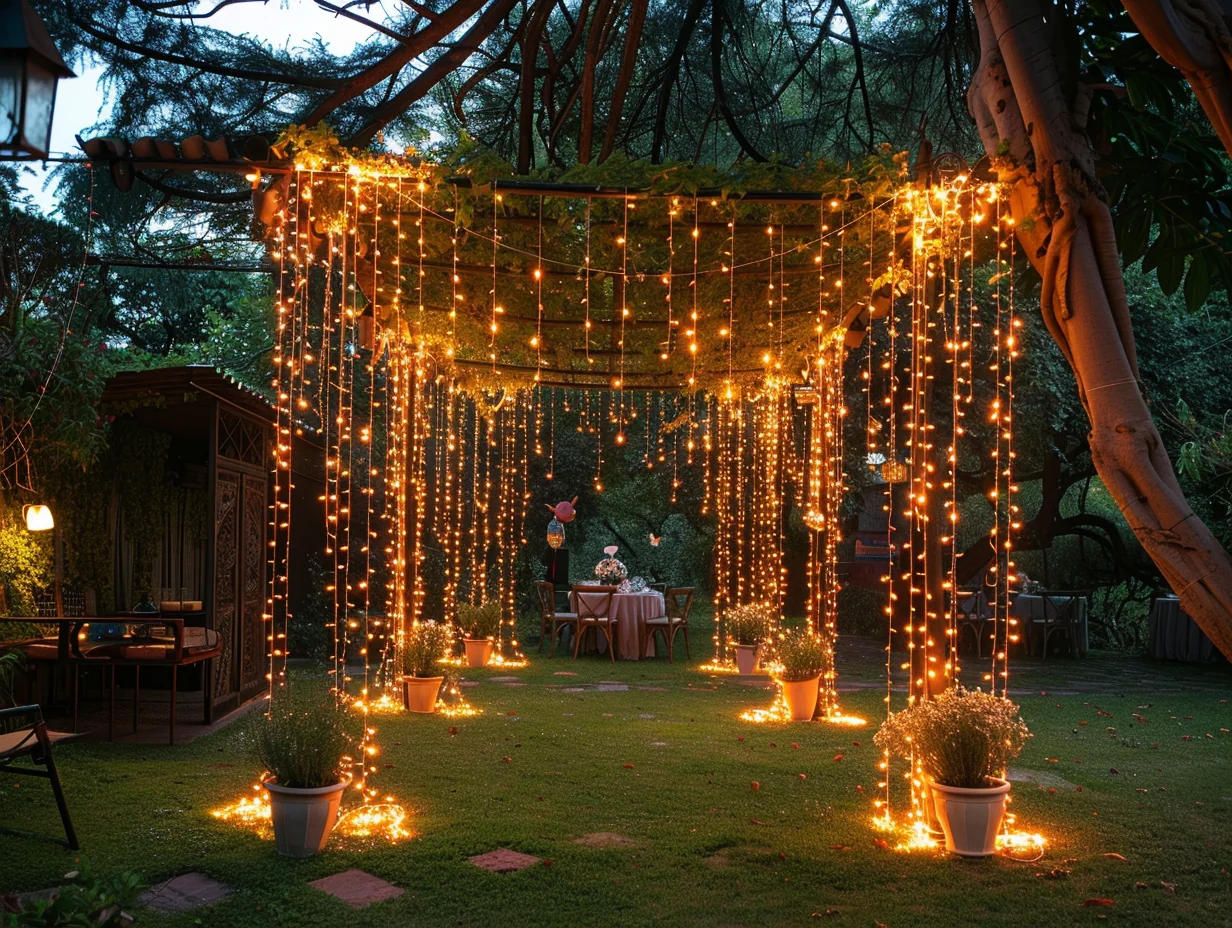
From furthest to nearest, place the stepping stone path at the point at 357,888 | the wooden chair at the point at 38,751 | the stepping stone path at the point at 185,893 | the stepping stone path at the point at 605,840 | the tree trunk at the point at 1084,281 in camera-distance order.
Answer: the stepping stone path at the point at 605,840
the wooden chair at the point at 38,751
the stepping stone path at the point at 357,888
the stepping stone path at the point at 185,893
the tree trunk at the point at 1084,281

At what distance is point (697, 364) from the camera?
8648mm

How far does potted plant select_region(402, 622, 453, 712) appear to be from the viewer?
317 inches

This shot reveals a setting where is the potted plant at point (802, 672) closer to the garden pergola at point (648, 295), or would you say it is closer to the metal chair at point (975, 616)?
the garden pergola at point (648, 295)

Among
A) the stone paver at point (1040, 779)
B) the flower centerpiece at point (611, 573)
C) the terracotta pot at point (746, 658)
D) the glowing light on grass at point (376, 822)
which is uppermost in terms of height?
the flower centerpiece at point (611, 573)

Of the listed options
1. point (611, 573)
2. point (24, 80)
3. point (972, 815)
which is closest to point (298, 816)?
point (972, 815)

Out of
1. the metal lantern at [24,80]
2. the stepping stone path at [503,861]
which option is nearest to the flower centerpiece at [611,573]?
the stepping stone path at [503,861]

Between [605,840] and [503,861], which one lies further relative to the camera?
[605,840]

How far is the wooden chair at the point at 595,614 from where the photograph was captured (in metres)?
12.2

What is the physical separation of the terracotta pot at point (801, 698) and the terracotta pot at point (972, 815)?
3.51m

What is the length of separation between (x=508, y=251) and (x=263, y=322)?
9.40m

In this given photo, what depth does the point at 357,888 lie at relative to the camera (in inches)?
153

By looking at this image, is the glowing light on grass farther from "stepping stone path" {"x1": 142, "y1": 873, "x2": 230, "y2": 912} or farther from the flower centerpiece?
the flower centerpiece

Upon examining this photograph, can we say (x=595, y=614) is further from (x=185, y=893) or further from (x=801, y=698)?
(x=185, y=893)

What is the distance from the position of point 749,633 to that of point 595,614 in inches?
80.9
